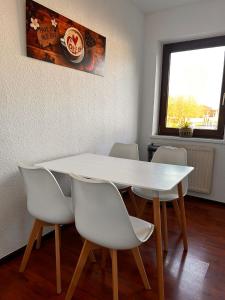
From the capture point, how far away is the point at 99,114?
2.64 metres

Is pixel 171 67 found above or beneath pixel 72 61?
above

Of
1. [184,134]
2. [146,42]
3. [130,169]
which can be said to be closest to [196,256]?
[130,169]

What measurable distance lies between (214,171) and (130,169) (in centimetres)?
172

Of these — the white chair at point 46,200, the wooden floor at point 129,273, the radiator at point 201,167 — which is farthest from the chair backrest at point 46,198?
the radiator at point 201,167

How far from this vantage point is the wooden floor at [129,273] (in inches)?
59.1

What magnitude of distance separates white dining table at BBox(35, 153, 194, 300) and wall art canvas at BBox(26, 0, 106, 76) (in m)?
0.91

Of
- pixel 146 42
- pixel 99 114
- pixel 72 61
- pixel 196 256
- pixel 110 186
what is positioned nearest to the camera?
pixel 110 186

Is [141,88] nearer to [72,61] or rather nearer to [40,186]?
[72,61]

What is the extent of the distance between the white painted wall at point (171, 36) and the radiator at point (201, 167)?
0.28 feet

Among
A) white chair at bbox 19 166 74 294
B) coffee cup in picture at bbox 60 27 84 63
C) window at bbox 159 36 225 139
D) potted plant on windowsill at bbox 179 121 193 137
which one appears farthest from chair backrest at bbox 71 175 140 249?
window at bbox 159 36 225 139

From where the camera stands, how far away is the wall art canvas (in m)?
1.77

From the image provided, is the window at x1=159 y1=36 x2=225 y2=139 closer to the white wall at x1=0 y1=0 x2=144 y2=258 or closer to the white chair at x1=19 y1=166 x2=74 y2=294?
the white wall at x1=0 y1=0 x2=144 y2=258

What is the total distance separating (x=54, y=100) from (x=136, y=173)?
1008mm

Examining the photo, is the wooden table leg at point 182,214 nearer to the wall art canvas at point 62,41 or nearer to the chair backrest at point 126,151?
the chair backrest at point 126,151
